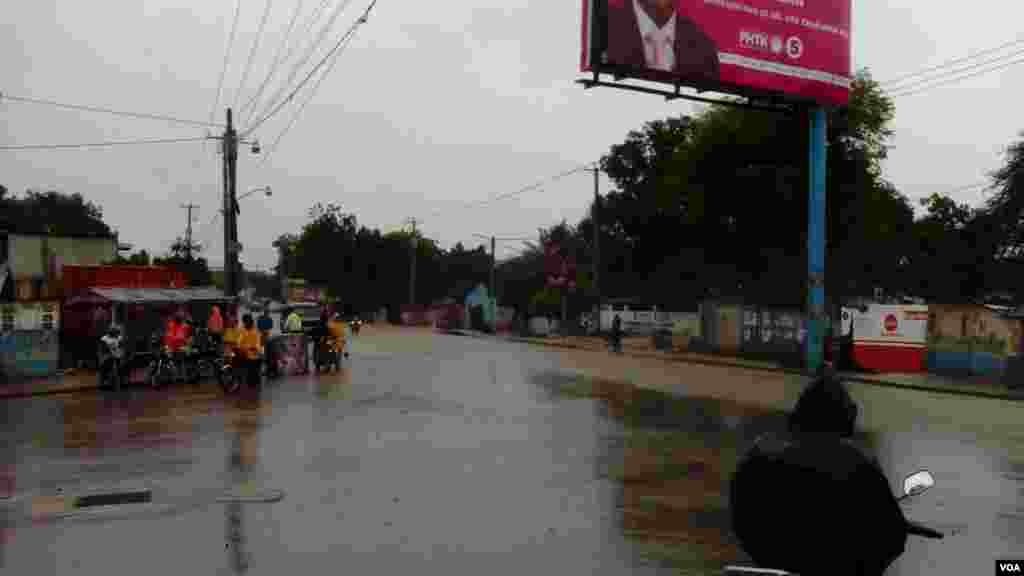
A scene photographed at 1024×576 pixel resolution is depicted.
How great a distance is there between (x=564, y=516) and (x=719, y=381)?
16.8m

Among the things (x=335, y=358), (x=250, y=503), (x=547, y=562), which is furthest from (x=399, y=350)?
(x=547, y=562)

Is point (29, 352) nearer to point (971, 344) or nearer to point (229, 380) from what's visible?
point (229, 380)

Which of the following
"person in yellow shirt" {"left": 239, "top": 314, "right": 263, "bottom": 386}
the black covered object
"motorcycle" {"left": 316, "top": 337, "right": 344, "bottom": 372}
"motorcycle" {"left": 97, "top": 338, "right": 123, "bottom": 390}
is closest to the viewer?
the black covered object

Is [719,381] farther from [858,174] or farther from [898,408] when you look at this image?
[858,174]

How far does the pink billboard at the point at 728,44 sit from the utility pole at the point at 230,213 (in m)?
12.6

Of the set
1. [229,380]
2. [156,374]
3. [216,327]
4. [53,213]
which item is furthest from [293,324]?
[53,213]

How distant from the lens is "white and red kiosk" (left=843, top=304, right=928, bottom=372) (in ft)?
98.3

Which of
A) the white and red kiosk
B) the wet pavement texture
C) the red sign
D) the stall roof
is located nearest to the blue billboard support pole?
the white and red kiosk

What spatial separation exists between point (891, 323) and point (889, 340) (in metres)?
0.55

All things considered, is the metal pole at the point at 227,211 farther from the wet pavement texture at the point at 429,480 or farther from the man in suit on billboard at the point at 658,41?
the man in suit on billboard at the point at 658,41

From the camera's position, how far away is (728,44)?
23.3 meters

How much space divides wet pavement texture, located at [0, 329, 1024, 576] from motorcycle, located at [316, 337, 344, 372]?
5.29m

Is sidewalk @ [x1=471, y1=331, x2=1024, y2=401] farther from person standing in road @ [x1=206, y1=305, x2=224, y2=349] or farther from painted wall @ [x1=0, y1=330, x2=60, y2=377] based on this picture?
painted wall @ [x1=0, y1=330, x2=60, y2=377]

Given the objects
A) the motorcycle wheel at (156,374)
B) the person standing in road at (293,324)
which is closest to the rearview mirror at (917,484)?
the motorcycle wheel at (156,374)
